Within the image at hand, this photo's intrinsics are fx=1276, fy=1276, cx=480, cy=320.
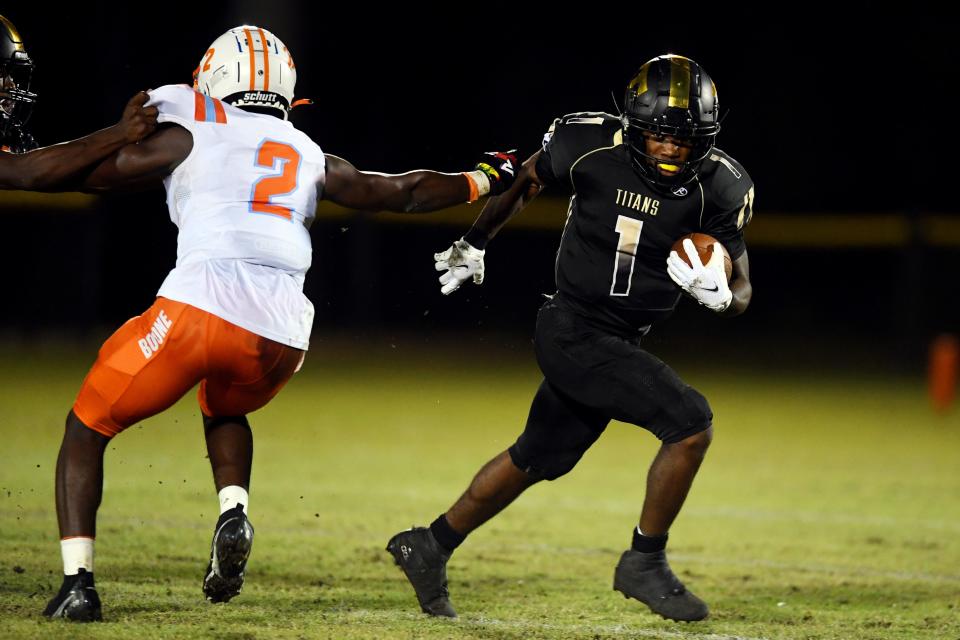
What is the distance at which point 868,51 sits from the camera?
21.6 metres

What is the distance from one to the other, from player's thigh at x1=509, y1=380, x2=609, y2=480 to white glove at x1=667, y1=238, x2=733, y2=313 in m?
0.60

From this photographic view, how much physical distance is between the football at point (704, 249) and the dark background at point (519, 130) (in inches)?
475

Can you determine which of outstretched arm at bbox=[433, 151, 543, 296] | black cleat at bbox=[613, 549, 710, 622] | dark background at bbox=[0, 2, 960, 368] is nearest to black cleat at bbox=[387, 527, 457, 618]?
black cleat at bbox=[613, 549, 710, 622]

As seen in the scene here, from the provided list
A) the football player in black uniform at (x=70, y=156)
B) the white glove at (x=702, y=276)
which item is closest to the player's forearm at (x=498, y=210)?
the white glove at (x=702, y=276)

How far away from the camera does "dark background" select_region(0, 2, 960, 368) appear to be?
56.9 ft

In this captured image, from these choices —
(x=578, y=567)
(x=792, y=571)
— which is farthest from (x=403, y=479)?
(x=792, y=571)

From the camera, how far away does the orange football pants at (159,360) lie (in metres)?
3.89

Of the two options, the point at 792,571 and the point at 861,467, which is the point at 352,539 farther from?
the point at 861,467

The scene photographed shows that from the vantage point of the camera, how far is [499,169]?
15.4ft

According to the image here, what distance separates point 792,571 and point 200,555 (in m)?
2.55

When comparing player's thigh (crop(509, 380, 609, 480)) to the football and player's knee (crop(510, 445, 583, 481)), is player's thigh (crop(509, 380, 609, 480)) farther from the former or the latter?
the football

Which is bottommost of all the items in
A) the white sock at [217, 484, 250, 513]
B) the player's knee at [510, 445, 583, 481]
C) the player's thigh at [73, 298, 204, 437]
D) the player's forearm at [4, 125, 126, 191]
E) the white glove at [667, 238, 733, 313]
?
the white sock at [217, 484, 250, 513]

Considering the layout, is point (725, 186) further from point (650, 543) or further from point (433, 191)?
point (650, 543)

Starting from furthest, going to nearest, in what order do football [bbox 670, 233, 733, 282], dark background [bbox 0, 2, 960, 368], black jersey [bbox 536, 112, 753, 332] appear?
dark background [bbox 0, 2, 960, 368] → black jersey [bbox 536, 112, 753, 332] → football [bbox 670, 233, 733, 282]
